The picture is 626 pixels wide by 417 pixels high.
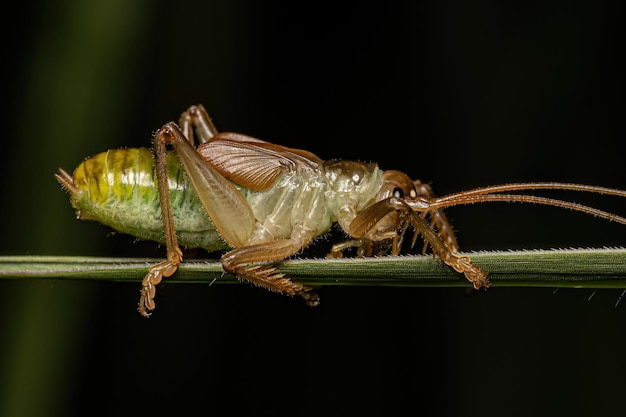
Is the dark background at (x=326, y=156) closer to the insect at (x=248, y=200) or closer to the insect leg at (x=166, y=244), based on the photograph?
the insect at (x=248, y=200)

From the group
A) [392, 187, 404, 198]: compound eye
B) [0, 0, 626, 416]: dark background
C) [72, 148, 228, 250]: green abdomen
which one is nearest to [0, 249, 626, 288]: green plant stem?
[72, 148, 228, 250]: green abdomen

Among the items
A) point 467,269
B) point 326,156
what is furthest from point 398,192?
point 326,156

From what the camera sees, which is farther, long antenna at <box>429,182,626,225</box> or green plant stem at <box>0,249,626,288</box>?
long antenna at <box>429,182,626,225</box>

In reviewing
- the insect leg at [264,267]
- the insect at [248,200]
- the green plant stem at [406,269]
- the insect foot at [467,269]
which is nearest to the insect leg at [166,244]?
the insect at [248,200]

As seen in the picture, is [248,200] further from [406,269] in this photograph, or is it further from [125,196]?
[406,269]

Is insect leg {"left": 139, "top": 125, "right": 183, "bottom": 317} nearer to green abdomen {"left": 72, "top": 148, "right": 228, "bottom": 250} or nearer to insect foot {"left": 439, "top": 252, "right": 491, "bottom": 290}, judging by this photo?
green abdomen {"left": 72, "top": 148, "right": 228, "bottom": 250}

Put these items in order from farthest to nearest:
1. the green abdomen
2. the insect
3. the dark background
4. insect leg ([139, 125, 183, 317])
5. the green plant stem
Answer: the dark background
the green abdomen
the insect
insect leg ([139, 125, 183, 317])
the green plant stem
